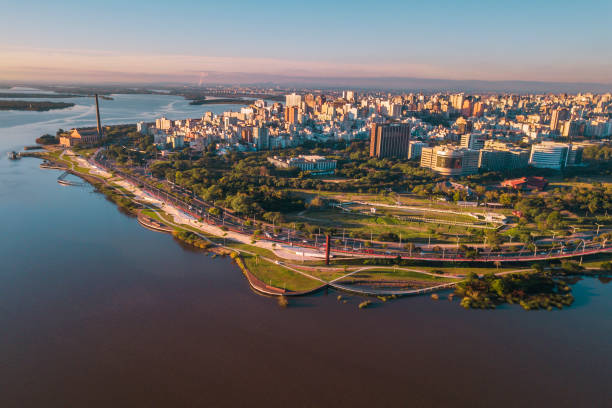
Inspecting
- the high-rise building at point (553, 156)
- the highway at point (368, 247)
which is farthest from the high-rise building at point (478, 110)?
the highway at point (368, 247)

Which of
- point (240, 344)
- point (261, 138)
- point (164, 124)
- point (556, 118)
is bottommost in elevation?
point (240, 344)

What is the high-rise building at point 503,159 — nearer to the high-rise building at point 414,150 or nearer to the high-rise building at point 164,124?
the high-rise building at point 414,150

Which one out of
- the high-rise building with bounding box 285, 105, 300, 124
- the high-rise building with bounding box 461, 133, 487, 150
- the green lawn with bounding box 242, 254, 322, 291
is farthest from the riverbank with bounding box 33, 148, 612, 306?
the high-rise building with bounding box 285, 105, 300, 124

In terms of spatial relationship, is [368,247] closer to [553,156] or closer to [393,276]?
[393,276]

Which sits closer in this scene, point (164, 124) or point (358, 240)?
point (358, 240)

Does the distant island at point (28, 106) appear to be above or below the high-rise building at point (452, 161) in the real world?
above

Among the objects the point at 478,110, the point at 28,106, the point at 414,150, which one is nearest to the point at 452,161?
the point at 414,150

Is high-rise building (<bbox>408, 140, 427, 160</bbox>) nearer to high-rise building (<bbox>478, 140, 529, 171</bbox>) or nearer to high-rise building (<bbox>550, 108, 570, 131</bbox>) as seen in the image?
high-rise building (<bbox>478, 140, 529, 171</bbox>)
